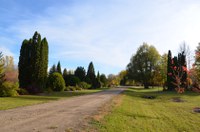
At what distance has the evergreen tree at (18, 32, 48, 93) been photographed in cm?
3375

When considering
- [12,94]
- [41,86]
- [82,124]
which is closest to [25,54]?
[41,86]

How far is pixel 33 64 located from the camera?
112 feet

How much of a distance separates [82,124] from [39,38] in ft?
92.1

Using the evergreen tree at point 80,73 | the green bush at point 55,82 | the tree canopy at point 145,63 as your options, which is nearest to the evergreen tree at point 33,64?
the green bush at point 55,82

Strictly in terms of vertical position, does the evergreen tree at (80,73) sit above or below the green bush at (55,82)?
above

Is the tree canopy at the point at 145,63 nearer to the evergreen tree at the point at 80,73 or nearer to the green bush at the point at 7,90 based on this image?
the evergreen tree at the point at 80,73

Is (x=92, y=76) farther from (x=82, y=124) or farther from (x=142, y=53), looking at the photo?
(x=82, y=124)

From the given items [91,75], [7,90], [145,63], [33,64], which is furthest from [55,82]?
[91,75]

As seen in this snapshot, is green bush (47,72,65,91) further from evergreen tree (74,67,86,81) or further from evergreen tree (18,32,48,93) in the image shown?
evergreen tree (74,67,86,81)

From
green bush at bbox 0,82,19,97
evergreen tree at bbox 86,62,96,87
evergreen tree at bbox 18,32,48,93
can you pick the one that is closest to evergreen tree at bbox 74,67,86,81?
evergreen tree at bbox 86,62,96,87

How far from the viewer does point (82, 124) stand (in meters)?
9.93

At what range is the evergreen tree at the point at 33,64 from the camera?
1329 inches

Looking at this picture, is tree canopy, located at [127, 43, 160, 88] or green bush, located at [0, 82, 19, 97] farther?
tree canopy, located at [127, 43, 160, 88]

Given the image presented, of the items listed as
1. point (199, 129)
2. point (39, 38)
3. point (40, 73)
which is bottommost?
point (199, 129)
